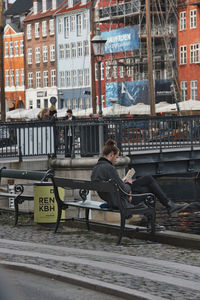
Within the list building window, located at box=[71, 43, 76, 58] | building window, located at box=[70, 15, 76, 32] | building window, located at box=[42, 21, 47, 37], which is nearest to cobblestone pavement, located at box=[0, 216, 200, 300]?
building window, located at box=[71, 43, 76, 58]

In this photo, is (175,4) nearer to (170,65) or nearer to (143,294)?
(170,65)

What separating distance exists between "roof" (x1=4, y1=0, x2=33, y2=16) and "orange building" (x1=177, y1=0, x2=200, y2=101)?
41671mm

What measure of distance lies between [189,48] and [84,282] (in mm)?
65885

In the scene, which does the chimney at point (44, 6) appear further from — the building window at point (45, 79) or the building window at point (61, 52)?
the building window at point (45, 79)

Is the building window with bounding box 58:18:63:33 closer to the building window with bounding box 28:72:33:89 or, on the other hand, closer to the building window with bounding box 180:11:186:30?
the building window with bounding box 28:72:33:89

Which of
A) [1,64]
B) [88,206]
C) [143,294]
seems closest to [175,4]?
[1,64]

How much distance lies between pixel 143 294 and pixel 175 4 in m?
67.2

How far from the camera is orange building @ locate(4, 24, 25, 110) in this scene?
356 ft

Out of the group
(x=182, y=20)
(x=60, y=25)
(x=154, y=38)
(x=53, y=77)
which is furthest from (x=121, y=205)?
(x=53, y=77)

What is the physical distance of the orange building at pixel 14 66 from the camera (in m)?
108

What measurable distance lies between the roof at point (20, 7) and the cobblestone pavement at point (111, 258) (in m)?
101

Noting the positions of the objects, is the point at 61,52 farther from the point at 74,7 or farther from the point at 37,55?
the point at 37,55

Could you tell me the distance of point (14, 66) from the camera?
107188 mm

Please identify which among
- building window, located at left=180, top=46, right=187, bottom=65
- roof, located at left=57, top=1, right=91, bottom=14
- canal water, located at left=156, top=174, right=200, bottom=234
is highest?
roof, located at left=57, top=1, right=91, bottom=14
